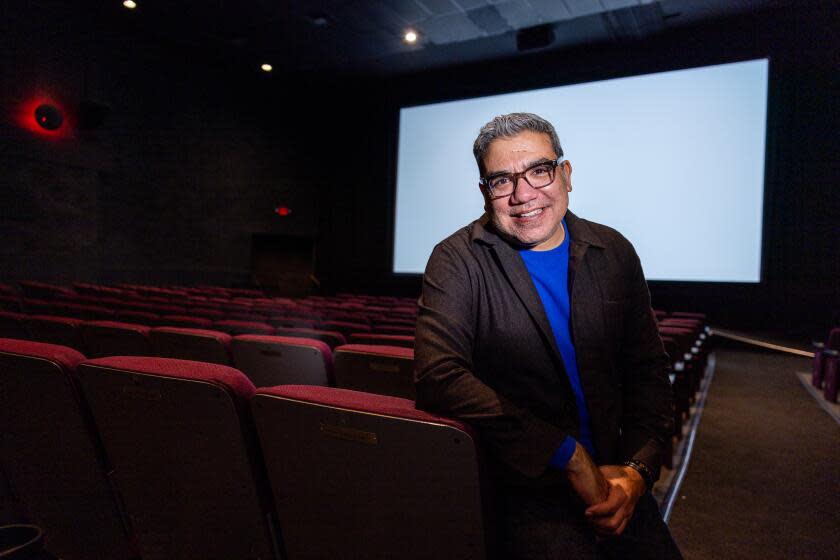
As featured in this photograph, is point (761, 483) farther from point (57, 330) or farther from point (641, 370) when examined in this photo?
point (57, 330)

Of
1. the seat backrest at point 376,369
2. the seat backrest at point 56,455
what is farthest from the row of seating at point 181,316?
the seat backrest at point 56,455

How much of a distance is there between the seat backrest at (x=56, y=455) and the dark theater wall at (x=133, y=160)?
306 inches

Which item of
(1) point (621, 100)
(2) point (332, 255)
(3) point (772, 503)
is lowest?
(3) point (772, 503)

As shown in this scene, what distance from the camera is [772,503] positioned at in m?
2.54

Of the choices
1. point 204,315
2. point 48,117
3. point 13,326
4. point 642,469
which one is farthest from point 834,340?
point 48,117

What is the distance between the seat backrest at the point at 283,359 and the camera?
1949 mm

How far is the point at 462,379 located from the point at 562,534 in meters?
0.42

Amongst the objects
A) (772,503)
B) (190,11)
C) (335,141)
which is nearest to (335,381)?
(772,503)

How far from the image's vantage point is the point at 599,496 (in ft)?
3.84

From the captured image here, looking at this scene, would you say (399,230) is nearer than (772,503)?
No

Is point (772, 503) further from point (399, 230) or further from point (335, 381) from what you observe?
point (399, 230)

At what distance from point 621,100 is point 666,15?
1.40 meters

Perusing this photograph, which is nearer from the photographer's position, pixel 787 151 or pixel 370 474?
pixel 370 474

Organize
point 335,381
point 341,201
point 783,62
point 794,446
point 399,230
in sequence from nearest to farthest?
point 335,381
point 794,446
point 783,62
point 399,230
point 341,201
